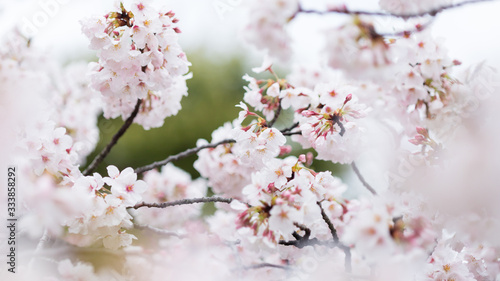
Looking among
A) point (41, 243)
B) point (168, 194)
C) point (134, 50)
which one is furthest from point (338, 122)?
point (168, 194)

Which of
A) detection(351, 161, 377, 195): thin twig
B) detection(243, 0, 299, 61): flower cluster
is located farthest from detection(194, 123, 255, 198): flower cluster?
detection(243, 0, 299, 61): flower cluster

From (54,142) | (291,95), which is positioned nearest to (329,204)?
(291,95)

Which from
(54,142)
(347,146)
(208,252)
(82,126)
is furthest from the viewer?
(82,126)

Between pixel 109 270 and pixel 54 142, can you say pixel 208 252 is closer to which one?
pixel 109 270

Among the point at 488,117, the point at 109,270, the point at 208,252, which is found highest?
the point at 488,117

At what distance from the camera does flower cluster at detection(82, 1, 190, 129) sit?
1.24 m

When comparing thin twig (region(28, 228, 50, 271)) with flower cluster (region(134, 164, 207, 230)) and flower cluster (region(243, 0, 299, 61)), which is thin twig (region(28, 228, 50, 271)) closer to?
flower cluster (region(243, 0, 299, 61))

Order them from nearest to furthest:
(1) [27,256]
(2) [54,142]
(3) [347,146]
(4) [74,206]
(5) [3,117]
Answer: (4) [74,206] → (5) [3,117] → (1) [27,256] → (2) [54,142] → (3) [347,146]

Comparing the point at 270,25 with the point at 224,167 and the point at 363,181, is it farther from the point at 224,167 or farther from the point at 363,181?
the point at 224,167

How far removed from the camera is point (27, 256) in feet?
3.81

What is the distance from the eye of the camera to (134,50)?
1256mm

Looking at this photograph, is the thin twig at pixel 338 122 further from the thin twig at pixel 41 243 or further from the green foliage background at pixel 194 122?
the green foliage background at pixel 194 122

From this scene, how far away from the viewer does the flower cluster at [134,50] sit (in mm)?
1240

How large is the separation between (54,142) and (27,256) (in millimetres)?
324
